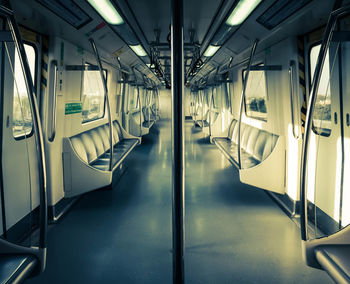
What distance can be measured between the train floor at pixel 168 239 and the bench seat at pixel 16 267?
0.54 m

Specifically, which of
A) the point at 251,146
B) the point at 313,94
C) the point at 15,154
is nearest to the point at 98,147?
the point at 15,154

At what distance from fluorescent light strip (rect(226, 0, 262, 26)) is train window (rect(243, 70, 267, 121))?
96.5 inches

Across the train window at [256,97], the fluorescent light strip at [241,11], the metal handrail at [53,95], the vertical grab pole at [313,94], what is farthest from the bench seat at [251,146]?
the metal handrail at [53,95]

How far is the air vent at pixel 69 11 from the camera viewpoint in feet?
7.99

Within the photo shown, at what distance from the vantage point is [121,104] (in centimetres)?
721

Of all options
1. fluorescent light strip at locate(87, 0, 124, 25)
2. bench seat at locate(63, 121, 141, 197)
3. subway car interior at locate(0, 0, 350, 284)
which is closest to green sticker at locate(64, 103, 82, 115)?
subway car interior at locate(0, 0, 350, 284)

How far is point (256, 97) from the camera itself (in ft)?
19.1

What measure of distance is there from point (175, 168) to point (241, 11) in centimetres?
212

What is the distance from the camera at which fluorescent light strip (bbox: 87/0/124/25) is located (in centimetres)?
249

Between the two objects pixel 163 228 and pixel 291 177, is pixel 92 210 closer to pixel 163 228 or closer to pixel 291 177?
pixel 163 228

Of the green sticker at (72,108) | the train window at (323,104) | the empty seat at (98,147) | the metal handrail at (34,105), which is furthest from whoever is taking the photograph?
the empty seat at (98,147)

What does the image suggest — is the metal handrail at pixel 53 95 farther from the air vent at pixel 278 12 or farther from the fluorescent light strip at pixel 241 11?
the air vent at pixel 278 12

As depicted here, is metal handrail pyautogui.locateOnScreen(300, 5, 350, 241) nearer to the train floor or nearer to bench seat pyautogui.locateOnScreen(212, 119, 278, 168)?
the train floor

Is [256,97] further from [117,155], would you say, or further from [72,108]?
[72,108]
